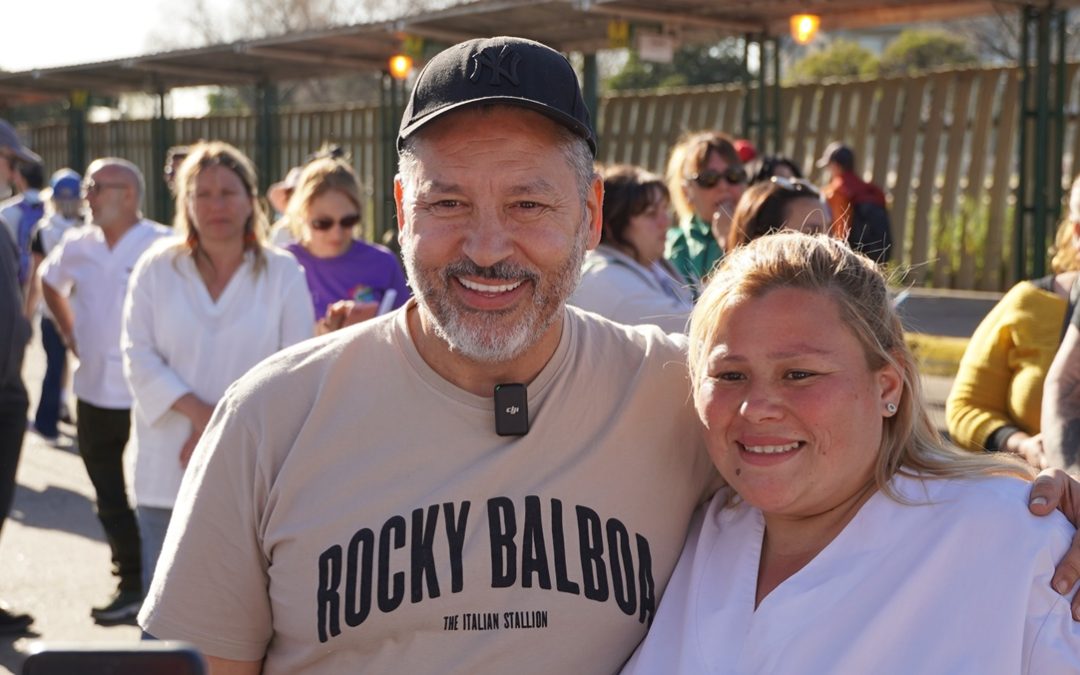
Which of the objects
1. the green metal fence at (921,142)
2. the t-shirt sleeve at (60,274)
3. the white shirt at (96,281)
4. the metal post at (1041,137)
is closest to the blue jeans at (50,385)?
the t-shirt sleeve at (60,274)

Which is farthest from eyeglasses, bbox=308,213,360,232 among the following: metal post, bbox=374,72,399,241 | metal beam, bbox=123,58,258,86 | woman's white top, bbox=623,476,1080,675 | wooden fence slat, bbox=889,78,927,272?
metal beam, bbox=123,58,258,86

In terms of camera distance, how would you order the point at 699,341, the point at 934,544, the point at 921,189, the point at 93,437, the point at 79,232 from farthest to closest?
the point at 921,189, the point at 79,232, the point at 93,437, the point at 699,341, the point at 934,544

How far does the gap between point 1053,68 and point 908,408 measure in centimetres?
1074

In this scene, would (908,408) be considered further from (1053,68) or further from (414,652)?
(1053,68)

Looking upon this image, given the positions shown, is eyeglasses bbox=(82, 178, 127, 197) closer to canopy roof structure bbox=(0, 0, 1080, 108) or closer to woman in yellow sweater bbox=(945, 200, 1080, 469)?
woman in yellow sweater bbox=(945, 200, 1080, 469)

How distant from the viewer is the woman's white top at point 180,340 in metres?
4.93

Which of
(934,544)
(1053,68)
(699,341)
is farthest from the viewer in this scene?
(1053,68)

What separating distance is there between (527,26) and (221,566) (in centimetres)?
993

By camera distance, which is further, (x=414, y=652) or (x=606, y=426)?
(x=606, y=426)

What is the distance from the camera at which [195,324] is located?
4.98 meters

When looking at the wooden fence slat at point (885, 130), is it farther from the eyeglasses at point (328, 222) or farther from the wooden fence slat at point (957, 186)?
the eyeglasses at point (328, 222)

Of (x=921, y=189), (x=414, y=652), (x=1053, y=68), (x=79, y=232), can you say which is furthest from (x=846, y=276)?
(x=921, y=189)

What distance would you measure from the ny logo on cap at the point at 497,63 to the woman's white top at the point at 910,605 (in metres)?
0.97

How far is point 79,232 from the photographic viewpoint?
7.36m
